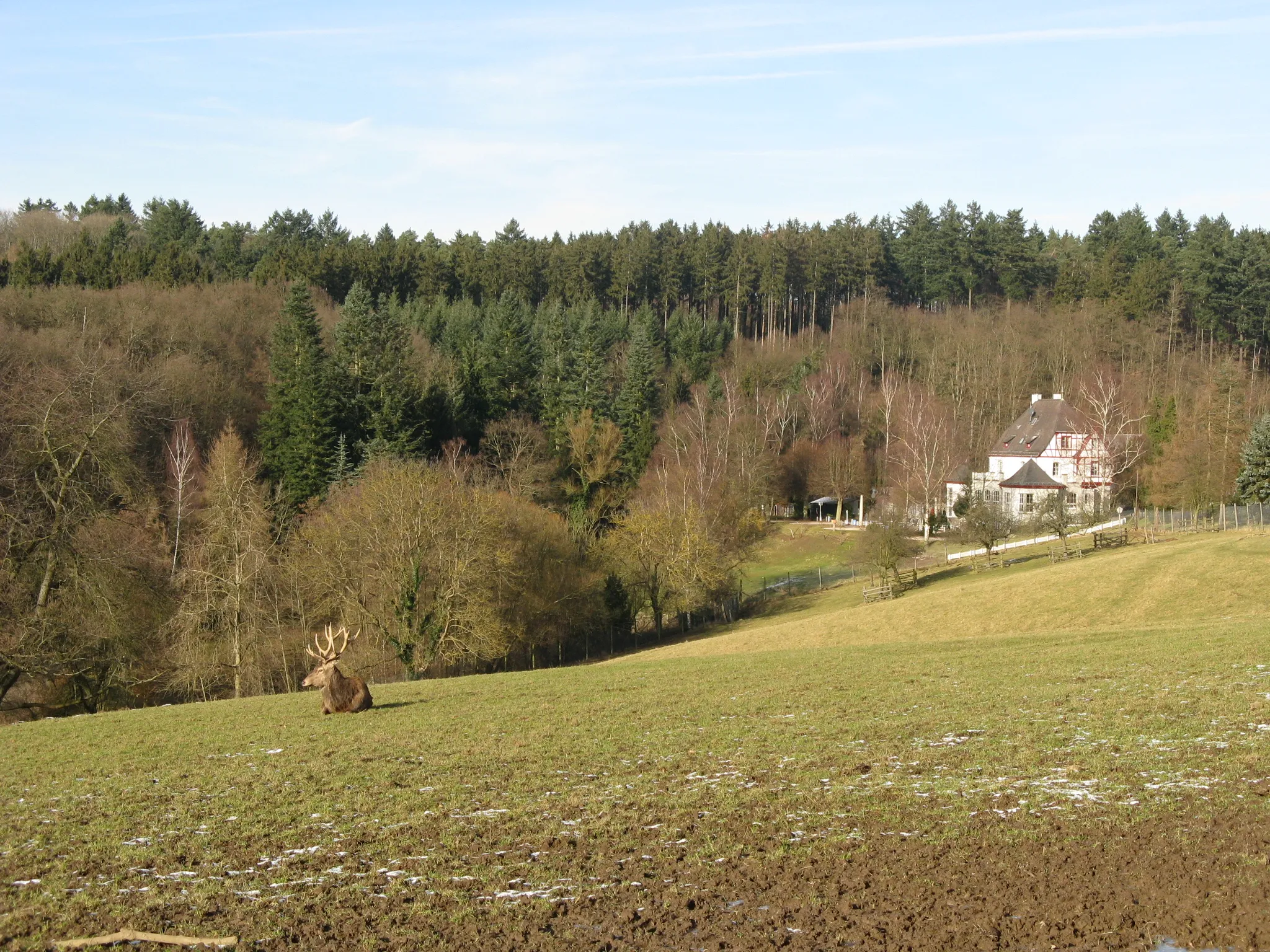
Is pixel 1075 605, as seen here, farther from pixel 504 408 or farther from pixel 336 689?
pixel 504 408

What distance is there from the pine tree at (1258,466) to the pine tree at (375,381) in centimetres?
5006

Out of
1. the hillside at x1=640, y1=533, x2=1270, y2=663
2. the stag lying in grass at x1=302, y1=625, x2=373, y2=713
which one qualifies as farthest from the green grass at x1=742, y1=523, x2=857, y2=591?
the stag lying in grass at x1=302, y1=625, x2=373, y2=713

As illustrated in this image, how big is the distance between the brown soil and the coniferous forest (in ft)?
93.5

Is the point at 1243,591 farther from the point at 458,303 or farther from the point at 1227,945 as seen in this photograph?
the point at 458,303

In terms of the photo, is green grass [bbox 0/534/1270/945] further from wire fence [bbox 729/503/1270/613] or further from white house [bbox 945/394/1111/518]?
white house [bbox 945/394/1111/518]

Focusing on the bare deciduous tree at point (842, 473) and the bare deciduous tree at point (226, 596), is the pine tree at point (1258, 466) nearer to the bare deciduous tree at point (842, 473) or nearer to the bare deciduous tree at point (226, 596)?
the bare deciduous tree at point (842, 473)

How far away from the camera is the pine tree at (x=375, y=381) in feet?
237

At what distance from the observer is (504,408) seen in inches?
3489

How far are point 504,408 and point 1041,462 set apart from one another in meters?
43.4

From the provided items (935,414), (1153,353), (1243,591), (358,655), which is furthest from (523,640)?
(1153,353)

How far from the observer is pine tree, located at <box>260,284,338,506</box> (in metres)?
67.1

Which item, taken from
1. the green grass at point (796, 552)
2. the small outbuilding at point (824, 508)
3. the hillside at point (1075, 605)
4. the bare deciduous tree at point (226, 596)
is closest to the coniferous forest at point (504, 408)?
the bare deciduous tree at point (226, 596)

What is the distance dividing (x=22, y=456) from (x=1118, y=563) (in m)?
40.5

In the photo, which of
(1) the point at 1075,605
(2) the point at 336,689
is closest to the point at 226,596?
(2) the point at 336,689
